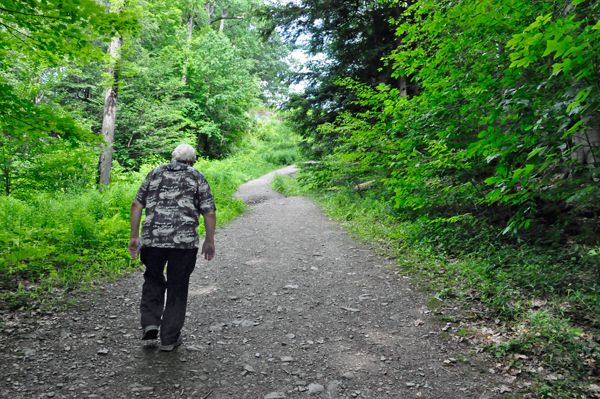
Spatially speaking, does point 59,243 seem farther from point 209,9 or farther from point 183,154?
point 209,9

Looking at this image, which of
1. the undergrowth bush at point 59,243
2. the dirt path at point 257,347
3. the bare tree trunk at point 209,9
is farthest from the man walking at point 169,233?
the bare tree trunk at point 209,9

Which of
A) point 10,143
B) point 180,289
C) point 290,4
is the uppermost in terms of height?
point 290,4

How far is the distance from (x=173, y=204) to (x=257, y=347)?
1730 millimetres

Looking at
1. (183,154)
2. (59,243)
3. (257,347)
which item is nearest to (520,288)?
(257,347)

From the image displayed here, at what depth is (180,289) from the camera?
3.30 m

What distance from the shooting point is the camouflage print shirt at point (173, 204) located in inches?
127

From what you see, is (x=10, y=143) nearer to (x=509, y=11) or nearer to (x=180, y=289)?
(x=180, y=289)

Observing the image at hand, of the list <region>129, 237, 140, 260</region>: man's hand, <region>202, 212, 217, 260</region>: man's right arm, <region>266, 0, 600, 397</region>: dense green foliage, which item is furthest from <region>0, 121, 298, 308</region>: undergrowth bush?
<region>266, 0, 600, 397</region>: dense green foliage

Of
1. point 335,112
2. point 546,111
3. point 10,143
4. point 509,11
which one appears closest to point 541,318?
point 546,111

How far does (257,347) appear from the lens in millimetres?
3586

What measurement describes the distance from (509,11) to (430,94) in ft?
4.87

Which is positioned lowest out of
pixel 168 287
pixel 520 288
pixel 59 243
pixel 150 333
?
pixel 150 333

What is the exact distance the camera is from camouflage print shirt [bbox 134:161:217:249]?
10.5 ft

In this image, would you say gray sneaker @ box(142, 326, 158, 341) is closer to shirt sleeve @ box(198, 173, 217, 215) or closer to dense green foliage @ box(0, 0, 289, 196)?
shirt sleeve @ box(198, 173, 217, 215)
